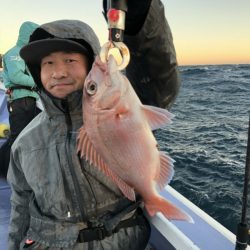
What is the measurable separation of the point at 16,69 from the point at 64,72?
3.04m

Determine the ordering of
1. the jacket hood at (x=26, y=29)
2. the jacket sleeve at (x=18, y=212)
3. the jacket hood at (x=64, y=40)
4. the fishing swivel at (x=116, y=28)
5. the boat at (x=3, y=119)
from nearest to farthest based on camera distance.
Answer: the fishing swivel at (x=116, y=28) < the jacket hood at (x=64, y=40) < the jacket sleeve at (x=18, y=212) < the jacket hood at (x=26, y=29) < the boat at (x=3, y=119)

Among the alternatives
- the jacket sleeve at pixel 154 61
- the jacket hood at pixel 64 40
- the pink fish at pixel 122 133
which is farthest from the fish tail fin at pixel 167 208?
the jacket hood at pixel 64 40

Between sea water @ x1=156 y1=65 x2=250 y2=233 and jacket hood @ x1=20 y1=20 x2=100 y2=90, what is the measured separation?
2.26ft

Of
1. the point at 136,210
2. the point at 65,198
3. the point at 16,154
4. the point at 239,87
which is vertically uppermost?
the point at 16,154

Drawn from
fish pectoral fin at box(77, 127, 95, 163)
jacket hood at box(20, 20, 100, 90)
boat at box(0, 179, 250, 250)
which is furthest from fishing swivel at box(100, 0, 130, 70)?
boat at box(0, 179, 250, 250)

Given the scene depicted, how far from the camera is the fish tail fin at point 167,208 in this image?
166 cm

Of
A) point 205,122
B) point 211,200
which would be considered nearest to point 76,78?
point 211,200

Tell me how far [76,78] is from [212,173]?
15.7ft

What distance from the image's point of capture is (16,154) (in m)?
2.34

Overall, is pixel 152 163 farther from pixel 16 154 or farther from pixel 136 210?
pixel 16 154

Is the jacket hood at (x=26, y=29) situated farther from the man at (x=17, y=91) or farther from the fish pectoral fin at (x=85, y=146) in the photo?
the fish pectoral fin at (x=85, y=146)

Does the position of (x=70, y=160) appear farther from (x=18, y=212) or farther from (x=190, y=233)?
(x=190, y=233)

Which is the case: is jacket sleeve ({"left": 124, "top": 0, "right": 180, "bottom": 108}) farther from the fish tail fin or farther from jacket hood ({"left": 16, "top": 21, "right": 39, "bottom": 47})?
jacket hood ({"left": 16, "top": 21, "right": 39, "bottom": 47})

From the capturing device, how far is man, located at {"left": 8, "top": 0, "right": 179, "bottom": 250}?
204 cm
